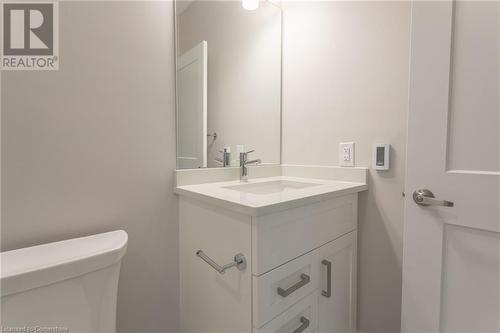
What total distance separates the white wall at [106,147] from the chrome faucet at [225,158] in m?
0.27

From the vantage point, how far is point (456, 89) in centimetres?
81

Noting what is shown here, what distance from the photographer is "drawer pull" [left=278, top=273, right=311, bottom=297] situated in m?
0.79

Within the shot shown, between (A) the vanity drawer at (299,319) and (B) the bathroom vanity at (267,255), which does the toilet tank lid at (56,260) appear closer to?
(B) the bathroom vanity at (267,255)

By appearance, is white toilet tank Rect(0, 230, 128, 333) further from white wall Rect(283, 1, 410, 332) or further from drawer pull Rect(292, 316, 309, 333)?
white wall Rect(283, 1, 410, 332)

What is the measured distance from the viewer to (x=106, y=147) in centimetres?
96

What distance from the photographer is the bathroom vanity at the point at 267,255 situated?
2.52 feet

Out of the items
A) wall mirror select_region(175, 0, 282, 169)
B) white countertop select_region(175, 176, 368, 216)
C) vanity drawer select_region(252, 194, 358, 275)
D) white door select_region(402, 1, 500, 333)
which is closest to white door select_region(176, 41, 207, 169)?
wall mirror select_region(175, 0, 282, 169)

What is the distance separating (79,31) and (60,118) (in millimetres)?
305

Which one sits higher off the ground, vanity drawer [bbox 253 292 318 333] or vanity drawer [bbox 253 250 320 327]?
vanity drawer [bbox 253 250 320 327]

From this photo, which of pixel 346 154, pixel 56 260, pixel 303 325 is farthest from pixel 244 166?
pixel 56 260

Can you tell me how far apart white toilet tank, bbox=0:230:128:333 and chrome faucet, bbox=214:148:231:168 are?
1.97ft

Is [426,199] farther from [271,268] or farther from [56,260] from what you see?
[56,260]

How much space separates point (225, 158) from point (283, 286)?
0.71 m

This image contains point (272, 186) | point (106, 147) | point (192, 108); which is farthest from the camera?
point (272, 186)
